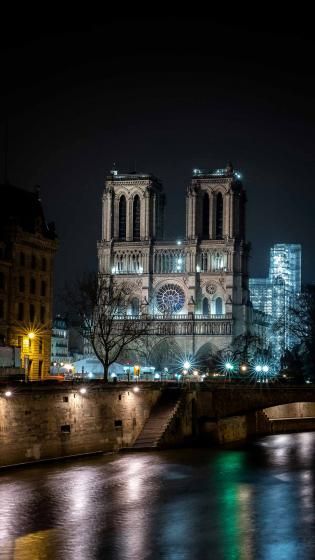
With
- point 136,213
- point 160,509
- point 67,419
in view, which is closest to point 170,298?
point 136,213

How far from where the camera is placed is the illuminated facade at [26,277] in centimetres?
9300

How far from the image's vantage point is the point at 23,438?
60656 millimetres

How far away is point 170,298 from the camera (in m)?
171

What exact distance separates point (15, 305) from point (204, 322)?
249ft

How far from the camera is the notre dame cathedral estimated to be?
16638 cm

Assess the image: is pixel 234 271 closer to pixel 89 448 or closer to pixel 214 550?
pixel 89 448

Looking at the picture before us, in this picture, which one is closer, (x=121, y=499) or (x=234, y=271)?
(x=121, y=499)

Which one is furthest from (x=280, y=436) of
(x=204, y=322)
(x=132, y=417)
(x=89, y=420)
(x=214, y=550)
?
(x=204, y=322)

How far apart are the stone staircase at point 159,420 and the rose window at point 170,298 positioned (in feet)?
297

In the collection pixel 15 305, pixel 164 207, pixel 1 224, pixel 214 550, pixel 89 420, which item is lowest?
pixel 214 550

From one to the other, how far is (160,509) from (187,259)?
119922mm

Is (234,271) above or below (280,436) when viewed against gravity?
above

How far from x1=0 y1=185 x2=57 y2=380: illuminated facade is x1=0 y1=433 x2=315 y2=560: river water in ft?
91.5

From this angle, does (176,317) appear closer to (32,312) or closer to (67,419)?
(32,312)
